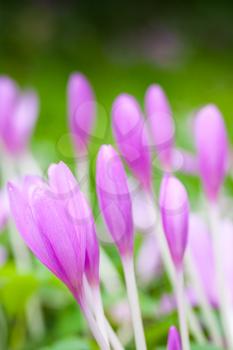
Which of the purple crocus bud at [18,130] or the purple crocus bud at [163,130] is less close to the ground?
the purple crocus bud at [18,130]

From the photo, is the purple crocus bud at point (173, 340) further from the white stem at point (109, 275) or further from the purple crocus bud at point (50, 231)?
the white stem at point (109, 275)

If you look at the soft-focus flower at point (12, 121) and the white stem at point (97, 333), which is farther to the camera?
the soft-focus flower at point (12, 121)

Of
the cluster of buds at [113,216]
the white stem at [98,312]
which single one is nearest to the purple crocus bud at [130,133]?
the cluster of buds at [113,216]

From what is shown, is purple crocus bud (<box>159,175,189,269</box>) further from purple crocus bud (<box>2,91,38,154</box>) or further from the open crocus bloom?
purple crocus bud (<box>2,91,38,154</box>)

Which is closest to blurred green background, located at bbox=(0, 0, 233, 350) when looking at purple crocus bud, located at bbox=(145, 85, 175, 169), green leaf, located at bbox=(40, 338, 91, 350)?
green leaf, located at bbox=(40, 338, 91, 350)

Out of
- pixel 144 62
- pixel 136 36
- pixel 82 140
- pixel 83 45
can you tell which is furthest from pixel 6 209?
pixel 136 36

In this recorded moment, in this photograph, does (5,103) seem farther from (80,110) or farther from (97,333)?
(97,333)
